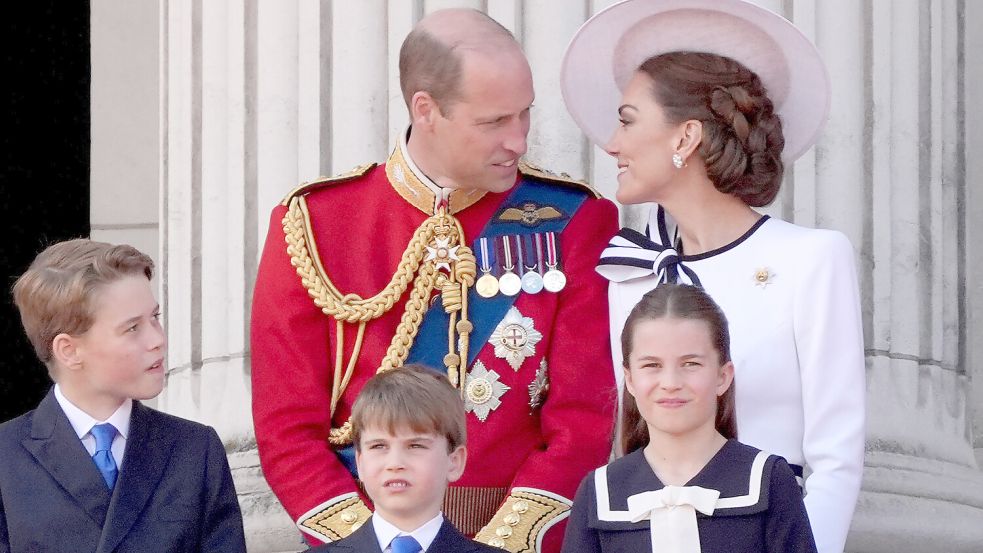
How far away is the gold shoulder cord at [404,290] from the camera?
4.18 m

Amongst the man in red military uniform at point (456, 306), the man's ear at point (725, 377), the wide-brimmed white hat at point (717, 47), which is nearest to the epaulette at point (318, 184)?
the man in red military uniform at point (456, 306)

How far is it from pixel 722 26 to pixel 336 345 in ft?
3.59

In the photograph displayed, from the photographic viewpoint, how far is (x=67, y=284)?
399cm

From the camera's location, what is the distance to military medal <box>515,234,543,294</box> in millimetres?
4234

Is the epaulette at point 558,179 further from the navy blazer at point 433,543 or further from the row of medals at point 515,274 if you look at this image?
the navy blazer at point 433,543

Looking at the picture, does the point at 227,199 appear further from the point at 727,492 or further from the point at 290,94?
the point at 727,492

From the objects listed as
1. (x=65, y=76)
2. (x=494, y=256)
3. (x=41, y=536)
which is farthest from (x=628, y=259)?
(x=65, y=76)

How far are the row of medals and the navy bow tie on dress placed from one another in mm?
109

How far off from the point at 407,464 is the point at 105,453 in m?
0.68

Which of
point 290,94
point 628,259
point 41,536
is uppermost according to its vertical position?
point 290,94

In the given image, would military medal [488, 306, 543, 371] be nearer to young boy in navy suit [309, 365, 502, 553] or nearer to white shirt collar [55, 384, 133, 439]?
young boy in navy suit [309, 365, 502, 553]

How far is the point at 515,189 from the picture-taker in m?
4.39

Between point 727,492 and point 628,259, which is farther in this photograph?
point 628,259

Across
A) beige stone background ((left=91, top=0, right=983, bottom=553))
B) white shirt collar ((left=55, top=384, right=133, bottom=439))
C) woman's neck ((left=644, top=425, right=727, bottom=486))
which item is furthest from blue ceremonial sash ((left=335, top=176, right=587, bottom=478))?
beige stone background ((left=91, top=0, right=983, bottom=553))
